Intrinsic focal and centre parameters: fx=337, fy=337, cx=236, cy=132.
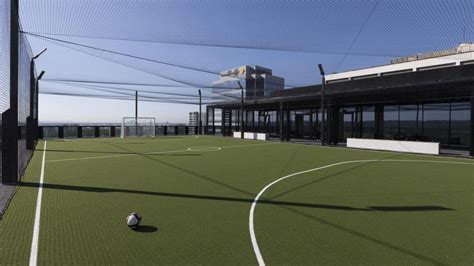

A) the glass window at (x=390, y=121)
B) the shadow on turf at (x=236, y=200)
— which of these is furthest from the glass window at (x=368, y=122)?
the shadow on turf at (x=236, y=200)

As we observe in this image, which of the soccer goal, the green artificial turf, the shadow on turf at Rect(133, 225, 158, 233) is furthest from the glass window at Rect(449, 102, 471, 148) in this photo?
the soccer goal

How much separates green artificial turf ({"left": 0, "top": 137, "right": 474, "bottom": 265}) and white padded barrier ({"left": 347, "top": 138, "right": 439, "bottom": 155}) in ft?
27.3

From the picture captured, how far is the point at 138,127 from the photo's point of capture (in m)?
37.6

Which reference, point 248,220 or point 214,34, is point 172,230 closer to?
point 248,220

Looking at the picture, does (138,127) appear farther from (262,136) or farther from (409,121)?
(409,121)

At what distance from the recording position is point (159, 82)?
2498 centimetres

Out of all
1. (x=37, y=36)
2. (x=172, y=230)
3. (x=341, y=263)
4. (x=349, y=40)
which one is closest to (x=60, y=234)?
(x=172, y=230)

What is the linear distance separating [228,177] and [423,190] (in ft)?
16.8

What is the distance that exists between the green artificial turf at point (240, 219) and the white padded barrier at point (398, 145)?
27.3ft

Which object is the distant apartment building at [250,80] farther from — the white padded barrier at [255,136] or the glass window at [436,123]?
the glass window at [436,123]

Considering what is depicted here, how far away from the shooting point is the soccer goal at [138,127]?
119ft

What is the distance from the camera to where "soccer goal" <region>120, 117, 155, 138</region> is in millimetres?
36397

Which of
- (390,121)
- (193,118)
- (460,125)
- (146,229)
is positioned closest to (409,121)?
(390,121)

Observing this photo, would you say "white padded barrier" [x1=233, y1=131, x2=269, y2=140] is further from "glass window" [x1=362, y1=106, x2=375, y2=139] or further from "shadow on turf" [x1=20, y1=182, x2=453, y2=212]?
"shadow on turf" [x1=20, y1=182, x2=453, y2=212]
